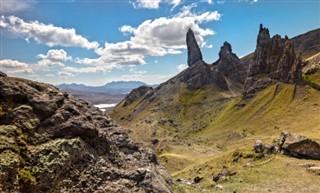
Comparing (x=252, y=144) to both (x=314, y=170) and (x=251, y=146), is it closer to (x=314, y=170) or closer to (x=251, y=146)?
(x=251, y=146)

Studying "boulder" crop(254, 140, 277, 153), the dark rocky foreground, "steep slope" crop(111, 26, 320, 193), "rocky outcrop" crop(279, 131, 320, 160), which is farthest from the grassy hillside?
the dark rocky foreground

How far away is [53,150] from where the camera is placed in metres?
20.6

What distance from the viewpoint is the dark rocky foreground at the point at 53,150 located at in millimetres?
18922

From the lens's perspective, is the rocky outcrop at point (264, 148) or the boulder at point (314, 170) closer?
the boulder at point (314, 170)

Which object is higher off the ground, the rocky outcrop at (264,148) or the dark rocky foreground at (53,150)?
the dark rocky foreground at (53,150)

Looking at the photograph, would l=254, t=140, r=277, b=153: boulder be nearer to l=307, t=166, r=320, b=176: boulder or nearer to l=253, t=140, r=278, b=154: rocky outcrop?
l=253, t=140, r=278, b=154: rocky outcrop

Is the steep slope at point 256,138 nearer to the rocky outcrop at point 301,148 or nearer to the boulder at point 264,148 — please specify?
the boulder at point 264,148

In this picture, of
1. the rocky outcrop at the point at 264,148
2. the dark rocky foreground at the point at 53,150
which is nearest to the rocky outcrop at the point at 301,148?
the rocky outcrop at the point at 264,148

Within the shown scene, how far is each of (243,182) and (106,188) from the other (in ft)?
93.1

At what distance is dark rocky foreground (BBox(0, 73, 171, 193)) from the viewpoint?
1892 centimetres

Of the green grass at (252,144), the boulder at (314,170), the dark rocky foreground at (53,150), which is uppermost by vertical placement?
the dark rocky foreground at (53,150)

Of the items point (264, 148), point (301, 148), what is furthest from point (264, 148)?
point (301, 148)

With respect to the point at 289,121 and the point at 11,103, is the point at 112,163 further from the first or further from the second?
the point at 289,121

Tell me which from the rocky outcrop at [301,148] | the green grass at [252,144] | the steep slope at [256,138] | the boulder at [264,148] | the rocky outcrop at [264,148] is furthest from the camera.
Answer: the boulder at [264,148]
